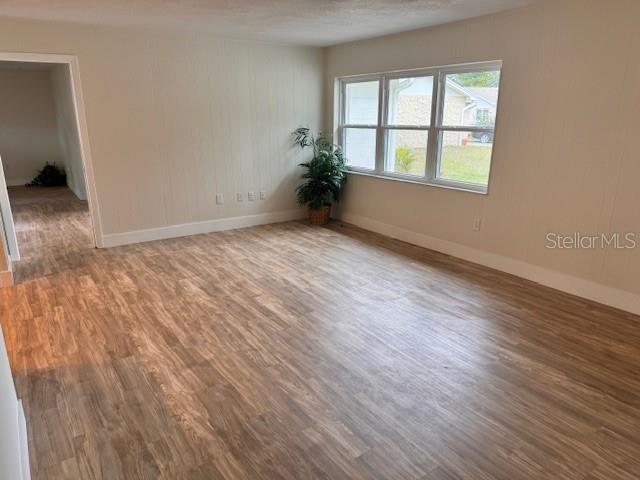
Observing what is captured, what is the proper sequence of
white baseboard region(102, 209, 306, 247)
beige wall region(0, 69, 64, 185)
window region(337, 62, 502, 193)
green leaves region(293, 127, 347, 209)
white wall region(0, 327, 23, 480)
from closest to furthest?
white wall region(0, 327, 23, 480) < window region(337, 62, 502, 193) < white baseboard region(102, 209, 306, 247) < green leaves region(293, 127, 347, 209) < beige wall region(0, 69, 64, 185)

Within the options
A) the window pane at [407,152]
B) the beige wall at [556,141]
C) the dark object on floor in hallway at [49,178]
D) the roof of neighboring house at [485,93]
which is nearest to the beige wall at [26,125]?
the dark object on floor in hallway at [49,178]

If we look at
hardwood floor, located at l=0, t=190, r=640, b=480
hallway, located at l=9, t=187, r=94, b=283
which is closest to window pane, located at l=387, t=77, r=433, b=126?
hardwood floor, located at l=0, t=190, r=640, b=480

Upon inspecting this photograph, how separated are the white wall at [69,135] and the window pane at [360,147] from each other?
4.11 m

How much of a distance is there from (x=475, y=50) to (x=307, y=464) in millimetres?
3950

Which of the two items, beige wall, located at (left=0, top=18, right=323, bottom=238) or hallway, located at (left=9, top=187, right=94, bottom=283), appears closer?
hallway, located at (left=9, top=187, right=94, bottom=283)

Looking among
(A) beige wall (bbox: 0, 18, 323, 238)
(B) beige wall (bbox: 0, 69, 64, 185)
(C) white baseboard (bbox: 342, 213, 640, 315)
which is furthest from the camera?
(B) beige wall (bbox: 0, 69, 64, 185)

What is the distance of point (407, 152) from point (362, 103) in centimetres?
107

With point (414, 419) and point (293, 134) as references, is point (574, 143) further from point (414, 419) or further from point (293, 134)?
point (293, 134)

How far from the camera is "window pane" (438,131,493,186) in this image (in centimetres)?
436

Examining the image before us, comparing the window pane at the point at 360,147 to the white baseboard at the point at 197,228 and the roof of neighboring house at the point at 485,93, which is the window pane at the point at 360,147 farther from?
the roof of neighboring house at the point at 485,93

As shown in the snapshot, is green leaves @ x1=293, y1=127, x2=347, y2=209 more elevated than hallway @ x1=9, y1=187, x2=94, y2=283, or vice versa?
green leaves @ x1=293, y1=127, x2=347, y2=209

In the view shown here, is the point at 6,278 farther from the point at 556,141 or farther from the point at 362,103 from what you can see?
the point at 556,141

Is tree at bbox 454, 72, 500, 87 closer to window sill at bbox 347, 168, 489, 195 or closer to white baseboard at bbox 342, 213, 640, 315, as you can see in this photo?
window sill at bbox 347, 168, 489, 195

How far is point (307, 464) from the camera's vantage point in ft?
6.22
